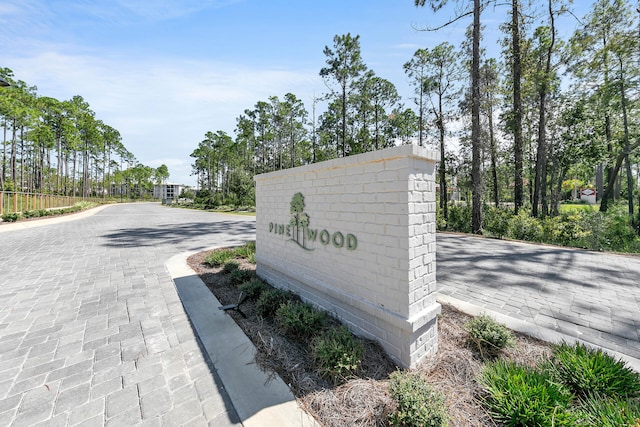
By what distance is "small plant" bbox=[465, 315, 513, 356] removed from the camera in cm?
260

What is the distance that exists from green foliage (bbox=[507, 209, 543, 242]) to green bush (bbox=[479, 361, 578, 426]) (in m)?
9.40

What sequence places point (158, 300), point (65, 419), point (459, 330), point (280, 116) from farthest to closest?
point (280, 116) → point (158, 300) → point (459, 330) → point (65, 419)

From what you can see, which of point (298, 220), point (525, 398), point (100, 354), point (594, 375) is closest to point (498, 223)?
point (594, 375)

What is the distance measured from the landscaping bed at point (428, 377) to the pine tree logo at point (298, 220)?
1119 millimetres

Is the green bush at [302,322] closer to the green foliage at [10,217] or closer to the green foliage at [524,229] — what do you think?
the green foliage at [524,229]

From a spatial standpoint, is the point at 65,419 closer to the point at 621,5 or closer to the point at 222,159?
the point at 621,5

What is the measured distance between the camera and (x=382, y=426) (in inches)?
72.9

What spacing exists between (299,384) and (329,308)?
118 cm

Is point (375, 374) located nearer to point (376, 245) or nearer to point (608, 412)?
point (376, 245)

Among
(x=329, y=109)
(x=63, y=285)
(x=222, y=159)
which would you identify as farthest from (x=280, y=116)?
(x=63, y=285)

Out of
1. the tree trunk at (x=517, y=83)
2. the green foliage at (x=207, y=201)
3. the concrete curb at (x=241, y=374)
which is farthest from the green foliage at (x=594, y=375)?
the green foliage at (x=207, y=201)

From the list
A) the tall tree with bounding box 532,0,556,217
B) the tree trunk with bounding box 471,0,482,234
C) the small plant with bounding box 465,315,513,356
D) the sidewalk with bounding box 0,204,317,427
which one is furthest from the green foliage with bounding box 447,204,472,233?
the sidewalk with bounding box 0,204,317,427

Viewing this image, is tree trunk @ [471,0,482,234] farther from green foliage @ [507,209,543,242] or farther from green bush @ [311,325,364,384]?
green bush @ [311,325,364,384]

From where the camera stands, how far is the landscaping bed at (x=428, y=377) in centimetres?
181
